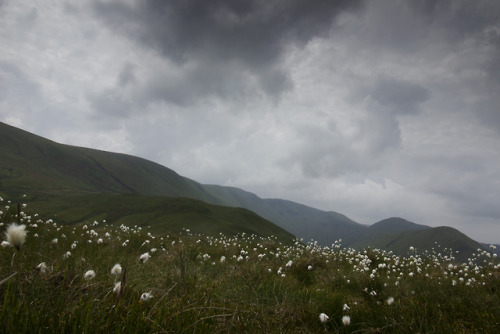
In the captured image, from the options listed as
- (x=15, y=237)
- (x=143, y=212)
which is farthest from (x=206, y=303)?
(x=143, y=212)

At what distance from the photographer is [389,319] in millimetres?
4070

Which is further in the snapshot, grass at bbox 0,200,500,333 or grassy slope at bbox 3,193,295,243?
grassy slope at bbox 3,193,295,243

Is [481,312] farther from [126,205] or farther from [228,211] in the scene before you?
[126,205]

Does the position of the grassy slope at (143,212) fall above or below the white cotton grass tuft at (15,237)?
below

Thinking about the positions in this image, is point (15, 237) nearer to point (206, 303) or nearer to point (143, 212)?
point (206, 303)

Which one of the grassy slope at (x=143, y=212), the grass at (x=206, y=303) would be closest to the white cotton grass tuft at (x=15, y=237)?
the grass at (x=206, y=303)

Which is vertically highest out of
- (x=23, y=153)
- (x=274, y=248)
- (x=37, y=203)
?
(x=23, y=153)

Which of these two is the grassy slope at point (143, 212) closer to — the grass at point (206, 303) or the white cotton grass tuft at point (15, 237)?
the grass at point (206, 303)

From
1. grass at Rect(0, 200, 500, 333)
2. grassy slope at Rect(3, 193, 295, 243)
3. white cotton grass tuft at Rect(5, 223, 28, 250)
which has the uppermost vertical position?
white cotton grass tuft at Rect(5, 223, 28, 250)

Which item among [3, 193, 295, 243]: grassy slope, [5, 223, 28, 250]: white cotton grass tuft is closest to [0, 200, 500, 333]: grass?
[5, 223, 28, 250]: white cotton grass tuft

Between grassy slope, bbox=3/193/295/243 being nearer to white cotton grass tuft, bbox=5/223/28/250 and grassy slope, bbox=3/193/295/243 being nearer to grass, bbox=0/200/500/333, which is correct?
grass, bbox=0/200/500/333

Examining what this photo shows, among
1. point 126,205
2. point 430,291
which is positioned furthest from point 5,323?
point 126,205

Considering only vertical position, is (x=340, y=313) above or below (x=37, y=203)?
above

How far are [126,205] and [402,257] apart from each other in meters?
95.9
